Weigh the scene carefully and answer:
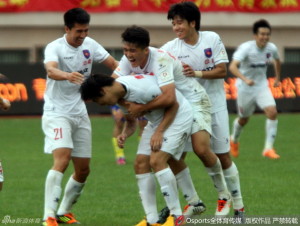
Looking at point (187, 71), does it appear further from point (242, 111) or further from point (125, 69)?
point (242, 111)

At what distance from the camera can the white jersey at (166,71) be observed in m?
9.38

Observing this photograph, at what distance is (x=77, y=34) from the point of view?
33.8ft

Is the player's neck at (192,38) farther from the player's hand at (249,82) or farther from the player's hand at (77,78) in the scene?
the player's hand at (249,82)

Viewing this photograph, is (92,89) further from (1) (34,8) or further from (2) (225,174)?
(1) (34,8)

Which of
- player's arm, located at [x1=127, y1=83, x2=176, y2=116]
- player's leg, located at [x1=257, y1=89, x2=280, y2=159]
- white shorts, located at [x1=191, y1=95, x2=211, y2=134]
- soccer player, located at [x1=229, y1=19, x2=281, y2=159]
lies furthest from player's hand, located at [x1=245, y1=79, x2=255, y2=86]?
player's arm, located at [x1=127, y1=83, x2=176, y2=116]

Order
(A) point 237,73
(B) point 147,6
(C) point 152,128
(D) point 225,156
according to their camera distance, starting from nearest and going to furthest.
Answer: (C) point 152,128 → (D) point 225,156 → (A) point 237,73 → (B) point 147,6

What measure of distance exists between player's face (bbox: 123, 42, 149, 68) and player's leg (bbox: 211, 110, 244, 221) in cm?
162

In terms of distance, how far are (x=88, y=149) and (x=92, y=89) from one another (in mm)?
1812

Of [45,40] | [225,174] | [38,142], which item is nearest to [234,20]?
[45,40]

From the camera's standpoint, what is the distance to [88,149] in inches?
420

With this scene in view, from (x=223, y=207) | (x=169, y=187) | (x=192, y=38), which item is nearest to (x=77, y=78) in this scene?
(x=169, y=187)

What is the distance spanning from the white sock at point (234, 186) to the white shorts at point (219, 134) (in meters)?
0.25

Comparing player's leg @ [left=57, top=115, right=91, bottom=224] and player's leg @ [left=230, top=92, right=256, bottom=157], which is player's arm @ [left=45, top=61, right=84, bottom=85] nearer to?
player's leg @ [left=57, top=115, right=91, bottom=224]

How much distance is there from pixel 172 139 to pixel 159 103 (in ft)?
1.44
